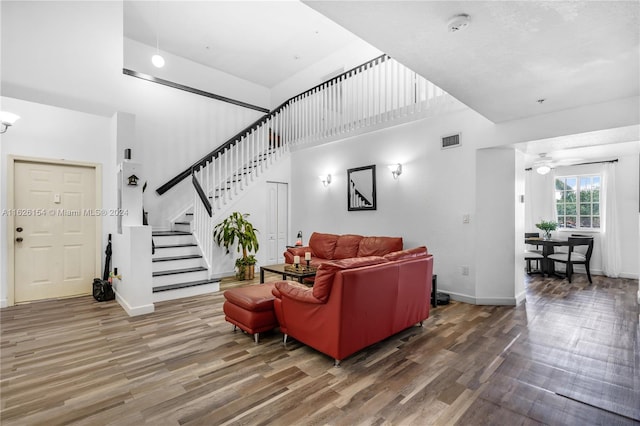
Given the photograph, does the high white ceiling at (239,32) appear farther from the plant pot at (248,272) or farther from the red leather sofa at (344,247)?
the plant pot at (248,272)

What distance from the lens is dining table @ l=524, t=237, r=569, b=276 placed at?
6129 millimetres

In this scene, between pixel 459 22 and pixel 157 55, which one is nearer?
pixel 459 22

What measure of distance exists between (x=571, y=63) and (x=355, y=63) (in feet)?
17.7

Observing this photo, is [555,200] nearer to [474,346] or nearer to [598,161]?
[598,161]

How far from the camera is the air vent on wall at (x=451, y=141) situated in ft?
15.4

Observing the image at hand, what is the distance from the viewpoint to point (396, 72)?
575cm

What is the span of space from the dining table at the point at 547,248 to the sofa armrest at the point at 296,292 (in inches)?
224

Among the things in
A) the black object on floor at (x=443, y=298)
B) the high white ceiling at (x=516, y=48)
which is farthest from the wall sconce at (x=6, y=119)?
the black object on floor at (x=443, y=298)

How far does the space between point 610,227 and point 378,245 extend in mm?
5030

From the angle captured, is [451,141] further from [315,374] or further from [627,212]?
[627,212]


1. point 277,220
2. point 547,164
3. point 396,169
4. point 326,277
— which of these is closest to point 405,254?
point 326,277

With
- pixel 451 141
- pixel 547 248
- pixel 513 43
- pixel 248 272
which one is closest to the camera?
pixel 513 43

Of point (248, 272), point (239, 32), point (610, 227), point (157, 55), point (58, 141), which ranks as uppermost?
point (239, 32)

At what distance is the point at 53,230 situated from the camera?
493 cm
